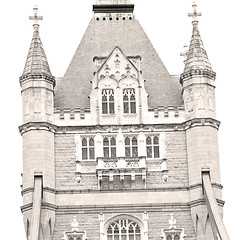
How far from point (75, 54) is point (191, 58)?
20.8 feet

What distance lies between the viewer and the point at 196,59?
6078cm

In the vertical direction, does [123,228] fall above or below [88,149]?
below

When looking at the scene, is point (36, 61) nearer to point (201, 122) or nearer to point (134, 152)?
point (134, 152)

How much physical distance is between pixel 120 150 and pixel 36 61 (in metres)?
6.23

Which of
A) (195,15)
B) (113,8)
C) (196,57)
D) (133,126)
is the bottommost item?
(133,126)

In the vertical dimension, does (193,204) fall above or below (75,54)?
below

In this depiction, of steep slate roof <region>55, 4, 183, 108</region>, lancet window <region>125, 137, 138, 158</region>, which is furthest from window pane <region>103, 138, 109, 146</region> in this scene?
steep slate roof <region>55, 4, 183, 108</region>

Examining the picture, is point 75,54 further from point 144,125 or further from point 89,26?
point 144,125

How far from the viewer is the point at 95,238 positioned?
57.1 m

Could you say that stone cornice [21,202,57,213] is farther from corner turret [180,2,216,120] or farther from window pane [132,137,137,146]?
corner turret [180,2,216,120]

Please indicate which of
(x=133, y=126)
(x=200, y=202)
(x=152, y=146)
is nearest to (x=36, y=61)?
(x=133, y=126)

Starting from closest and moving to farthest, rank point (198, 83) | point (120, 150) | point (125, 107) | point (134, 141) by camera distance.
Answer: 1. point (120, 150)
2. point (134, 141)
3. point (198, 83)
4. point (125, 107)

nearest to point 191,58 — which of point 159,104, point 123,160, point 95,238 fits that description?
point 159,104

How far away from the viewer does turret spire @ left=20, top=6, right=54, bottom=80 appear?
2366 inches
